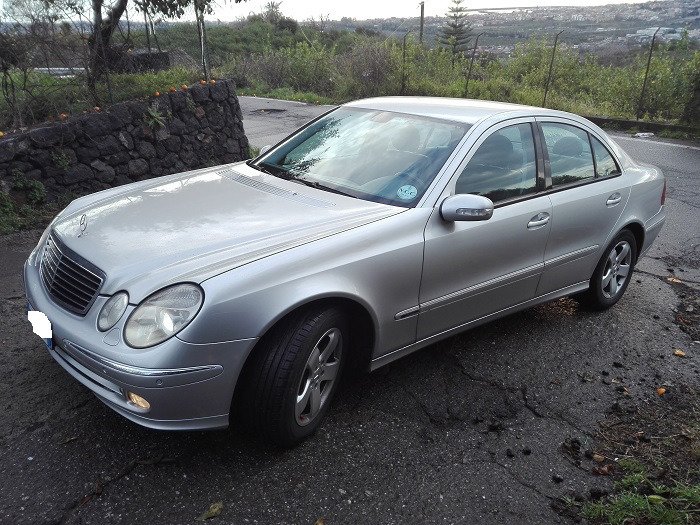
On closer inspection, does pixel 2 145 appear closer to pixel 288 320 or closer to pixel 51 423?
pixel 51 423

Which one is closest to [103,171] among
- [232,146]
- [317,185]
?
[232,146]

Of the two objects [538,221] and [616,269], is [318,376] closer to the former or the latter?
[538,221]

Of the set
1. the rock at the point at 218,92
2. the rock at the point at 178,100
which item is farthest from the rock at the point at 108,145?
the rock at the point at 218,92

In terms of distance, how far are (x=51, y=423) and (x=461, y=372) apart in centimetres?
227

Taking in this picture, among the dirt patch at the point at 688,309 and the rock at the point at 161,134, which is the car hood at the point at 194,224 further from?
the rock at the point at 161,134

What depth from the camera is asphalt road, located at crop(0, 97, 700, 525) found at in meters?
2.71

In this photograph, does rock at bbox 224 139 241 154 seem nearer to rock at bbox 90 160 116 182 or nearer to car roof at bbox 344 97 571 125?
rock at bbox 90 160 116 182

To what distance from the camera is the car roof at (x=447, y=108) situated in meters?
3.99

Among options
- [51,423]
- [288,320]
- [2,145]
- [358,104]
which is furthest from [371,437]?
[2,145]

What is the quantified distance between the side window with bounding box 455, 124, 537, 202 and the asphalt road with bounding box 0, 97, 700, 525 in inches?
42.6

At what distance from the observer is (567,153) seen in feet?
14.2

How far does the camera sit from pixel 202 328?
2588 mm

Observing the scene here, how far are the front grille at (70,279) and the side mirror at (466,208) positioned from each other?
68.0 inches

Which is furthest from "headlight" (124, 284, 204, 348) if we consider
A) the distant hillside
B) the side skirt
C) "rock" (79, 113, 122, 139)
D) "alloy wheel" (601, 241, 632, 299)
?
the distant hillside
